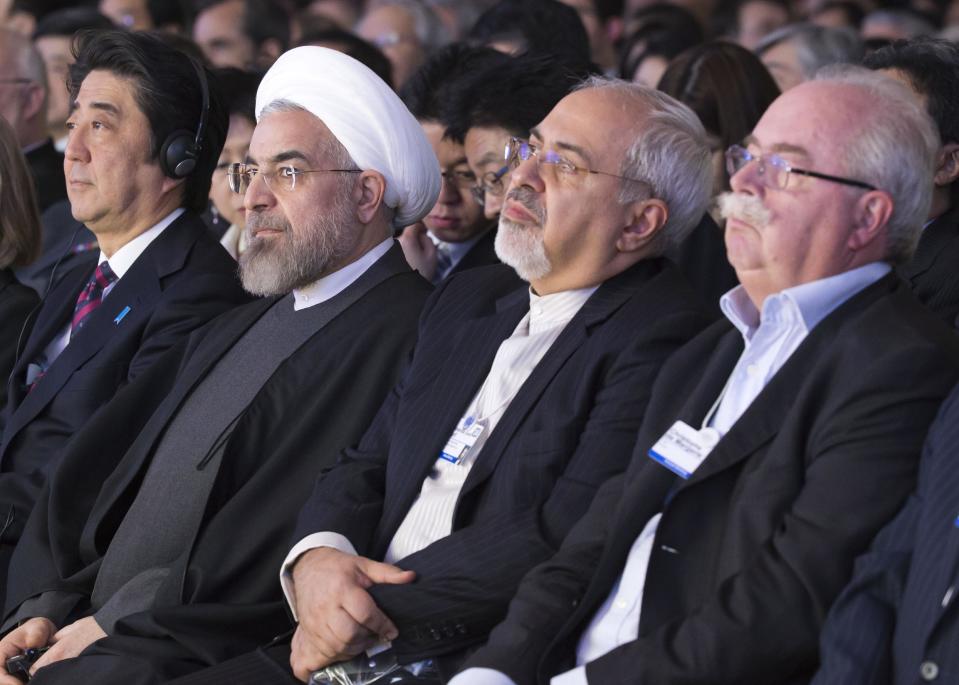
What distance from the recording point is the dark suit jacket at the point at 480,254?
477 centimetres

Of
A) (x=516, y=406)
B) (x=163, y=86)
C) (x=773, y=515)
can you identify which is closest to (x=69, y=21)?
(x=163, y=86)

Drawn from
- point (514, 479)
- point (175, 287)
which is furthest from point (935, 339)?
point (175, 287)

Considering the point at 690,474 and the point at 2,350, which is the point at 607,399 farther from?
the point at 2,350

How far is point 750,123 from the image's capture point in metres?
4.68

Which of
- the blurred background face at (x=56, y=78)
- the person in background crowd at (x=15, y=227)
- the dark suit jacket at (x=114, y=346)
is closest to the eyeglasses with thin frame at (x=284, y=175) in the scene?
the dark suit jacket at (x=114, y=346)

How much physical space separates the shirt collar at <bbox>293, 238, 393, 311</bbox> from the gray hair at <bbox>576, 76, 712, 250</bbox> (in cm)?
84

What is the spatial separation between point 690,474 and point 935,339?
1.59 ft

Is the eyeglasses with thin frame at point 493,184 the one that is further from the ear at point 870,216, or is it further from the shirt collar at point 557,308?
the ear at point 870,216

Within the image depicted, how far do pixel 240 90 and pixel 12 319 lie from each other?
1315 millimetres

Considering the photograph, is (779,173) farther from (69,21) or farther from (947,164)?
(69,21)

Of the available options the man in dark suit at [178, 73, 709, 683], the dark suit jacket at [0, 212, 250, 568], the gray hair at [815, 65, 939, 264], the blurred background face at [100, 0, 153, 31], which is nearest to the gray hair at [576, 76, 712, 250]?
the man in dark suit at [178, 73, 709, 683]

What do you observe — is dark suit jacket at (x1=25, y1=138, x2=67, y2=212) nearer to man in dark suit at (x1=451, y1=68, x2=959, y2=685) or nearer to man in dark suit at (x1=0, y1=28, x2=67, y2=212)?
man in dark suit at (x1=0, y1=28, x2=67, y2=212)

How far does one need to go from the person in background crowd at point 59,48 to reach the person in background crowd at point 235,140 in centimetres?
224

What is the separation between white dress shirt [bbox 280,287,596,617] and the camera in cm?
323
